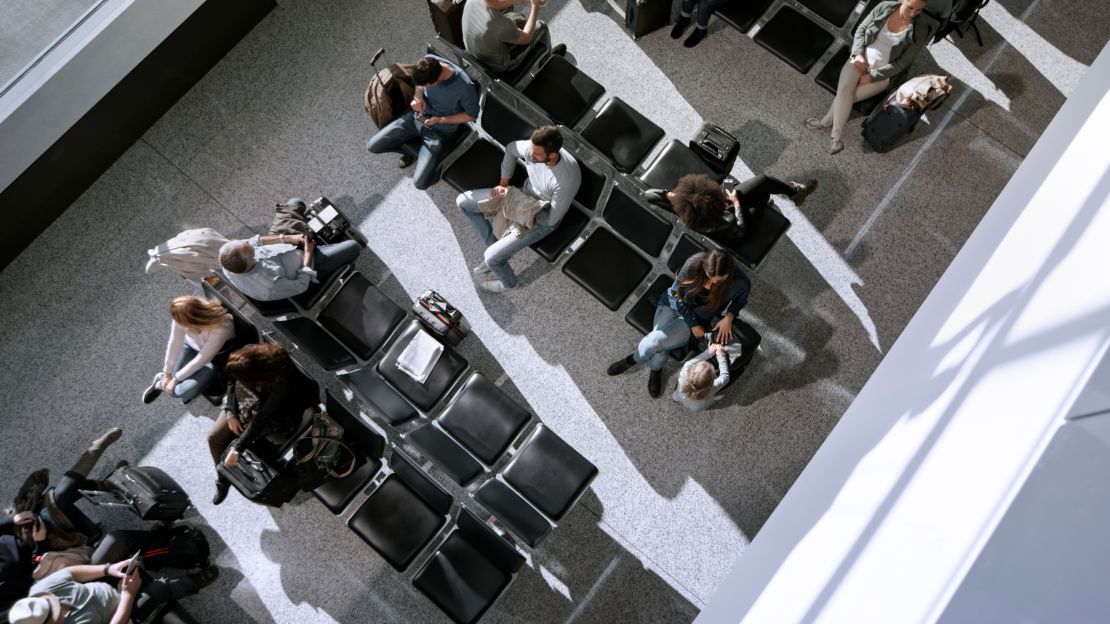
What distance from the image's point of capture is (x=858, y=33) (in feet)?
15.4

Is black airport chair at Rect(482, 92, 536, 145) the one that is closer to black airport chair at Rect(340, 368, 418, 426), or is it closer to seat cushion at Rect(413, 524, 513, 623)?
black airport chair at Rect(340, 368, 418, 426)

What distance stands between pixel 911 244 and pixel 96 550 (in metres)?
5.50

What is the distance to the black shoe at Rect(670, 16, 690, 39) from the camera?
5324mm

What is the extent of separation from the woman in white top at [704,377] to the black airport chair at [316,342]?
78.8 inches

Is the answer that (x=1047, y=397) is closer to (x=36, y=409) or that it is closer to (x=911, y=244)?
(x=911, y=244)

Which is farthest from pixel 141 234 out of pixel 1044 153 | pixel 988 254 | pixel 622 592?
pixel 1044 153

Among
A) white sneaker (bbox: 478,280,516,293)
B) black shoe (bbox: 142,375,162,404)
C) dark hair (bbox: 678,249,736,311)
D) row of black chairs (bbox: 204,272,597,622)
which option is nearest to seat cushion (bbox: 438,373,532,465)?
row of black chairs (bbox: 204,272,597,622)

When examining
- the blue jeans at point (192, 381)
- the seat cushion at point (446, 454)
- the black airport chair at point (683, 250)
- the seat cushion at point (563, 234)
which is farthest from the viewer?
the seat cushion at point (563, 234)

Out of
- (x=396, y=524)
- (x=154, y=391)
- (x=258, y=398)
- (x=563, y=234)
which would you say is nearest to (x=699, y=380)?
(x=563, y=234)

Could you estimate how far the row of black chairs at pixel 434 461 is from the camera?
4.01 m

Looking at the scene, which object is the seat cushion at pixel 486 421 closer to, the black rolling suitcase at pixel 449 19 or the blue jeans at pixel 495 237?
the blue jeans at pixel 495 237

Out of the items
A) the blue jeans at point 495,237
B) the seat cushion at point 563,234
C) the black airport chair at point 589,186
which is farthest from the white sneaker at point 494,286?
the black airport chair at point 589,186

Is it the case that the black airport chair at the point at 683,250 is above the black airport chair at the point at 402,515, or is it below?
above

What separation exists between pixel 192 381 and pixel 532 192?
7.73 feet
